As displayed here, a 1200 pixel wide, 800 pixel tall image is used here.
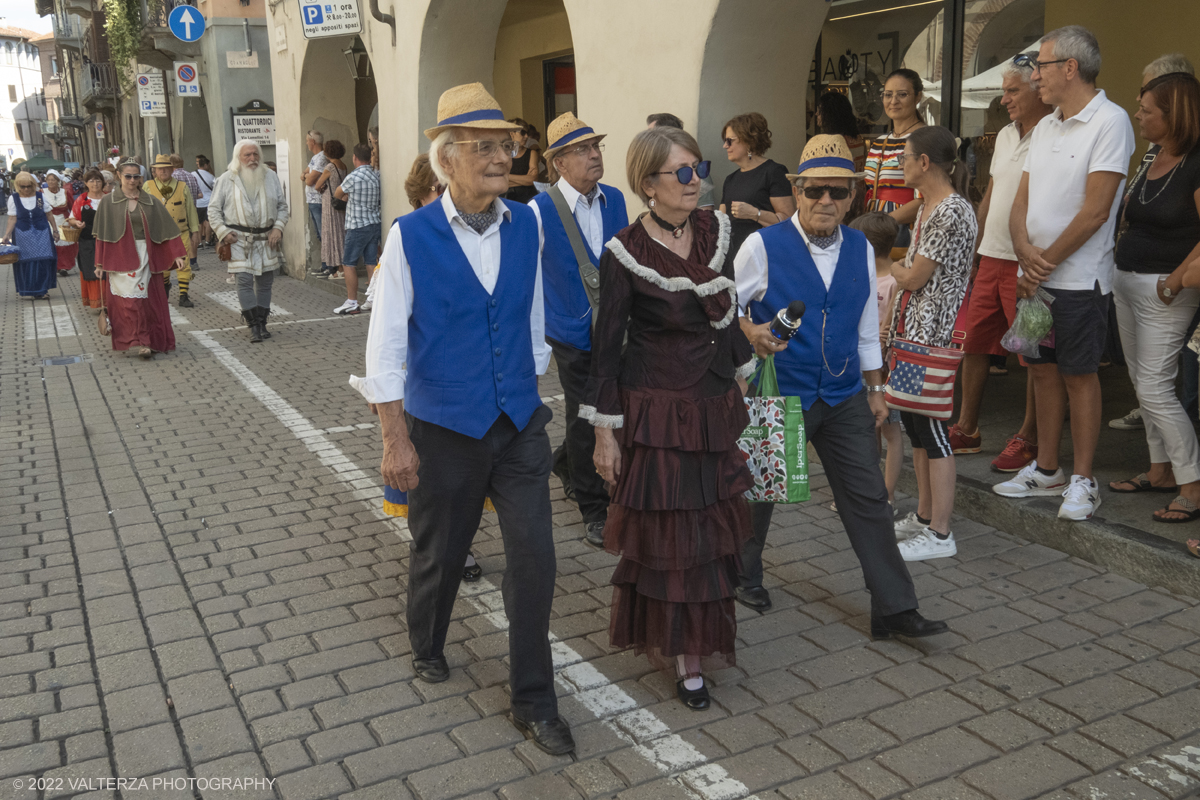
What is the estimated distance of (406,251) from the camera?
3.34 meters

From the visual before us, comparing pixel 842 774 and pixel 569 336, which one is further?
pixel 569 336

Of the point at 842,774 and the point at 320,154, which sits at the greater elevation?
the point at 320,154

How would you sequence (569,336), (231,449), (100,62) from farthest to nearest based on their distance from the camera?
(100,62)
(231,449)
(569,336)

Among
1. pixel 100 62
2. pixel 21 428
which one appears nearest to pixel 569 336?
pixel 21 428

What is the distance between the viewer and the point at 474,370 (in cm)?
341

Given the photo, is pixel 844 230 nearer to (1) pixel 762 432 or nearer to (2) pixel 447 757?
(1) pixel 762 432

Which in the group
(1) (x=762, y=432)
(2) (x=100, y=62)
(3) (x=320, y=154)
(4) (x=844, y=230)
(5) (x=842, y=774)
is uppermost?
(2) (x=100, y=62)

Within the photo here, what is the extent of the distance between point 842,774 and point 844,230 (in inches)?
77.7

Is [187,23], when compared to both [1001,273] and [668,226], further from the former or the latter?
[668,226]

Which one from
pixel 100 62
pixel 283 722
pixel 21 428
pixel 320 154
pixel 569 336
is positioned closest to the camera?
pixel 283 722

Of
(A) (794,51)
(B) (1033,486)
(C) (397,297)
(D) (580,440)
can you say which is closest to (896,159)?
(A) (794,51)

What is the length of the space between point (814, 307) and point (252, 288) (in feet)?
28.0

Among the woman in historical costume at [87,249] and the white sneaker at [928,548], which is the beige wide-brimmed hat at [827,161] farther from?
the woman in historical costume at [87,249]

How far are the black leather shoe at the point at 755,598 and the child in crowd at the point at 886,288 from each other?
3.11 feet
